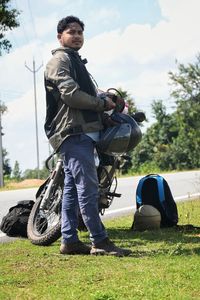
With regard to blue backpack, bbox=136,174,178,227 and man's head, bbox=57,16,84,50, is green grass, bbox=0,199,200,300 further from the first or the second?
man's head, bbox=57,16,84,50

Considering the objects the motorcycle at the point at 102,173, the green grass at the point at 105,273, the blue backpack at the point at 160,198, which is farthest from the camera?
the blue backpack at the point at 160,198

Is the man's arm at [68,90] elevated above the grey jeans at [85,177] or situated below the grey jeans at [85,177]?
above

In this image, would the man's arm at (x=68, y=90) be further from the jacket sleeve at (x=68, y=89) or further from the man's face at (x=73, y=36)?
the man's face at (x=73, y=36)

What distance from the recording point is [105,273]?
3.92 m

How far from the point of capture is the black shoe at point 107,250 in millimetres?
4711

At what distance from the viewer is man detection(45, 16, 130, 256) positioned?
4793 mm

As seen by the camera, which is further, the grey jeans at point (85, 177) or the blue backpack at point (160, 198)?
the blue backpack at point (160, 198)

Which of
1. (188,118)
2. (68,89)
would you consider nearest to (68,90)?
(68,89)

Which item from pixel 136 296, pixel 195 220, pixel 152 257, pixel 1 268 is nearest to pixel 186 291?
pixel 136 296

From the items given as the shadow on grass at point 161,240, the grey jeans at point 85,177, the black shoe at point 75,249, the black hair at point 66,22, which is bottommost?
the shadow on grass at point 161,240

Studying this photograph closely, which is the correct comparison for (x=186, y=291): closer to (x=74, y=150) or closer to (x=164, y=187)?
(x=74, y=150)

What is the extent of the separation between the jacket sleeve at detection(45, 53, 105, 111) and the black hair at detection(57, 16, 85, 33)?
267 millimetres

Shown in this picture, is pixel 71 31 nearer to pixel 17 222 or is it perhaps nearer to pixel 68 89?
pixel 68 89

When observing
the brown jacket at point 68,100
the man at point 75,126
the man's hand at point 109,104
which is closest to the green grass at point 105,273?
the man at point 75,126
